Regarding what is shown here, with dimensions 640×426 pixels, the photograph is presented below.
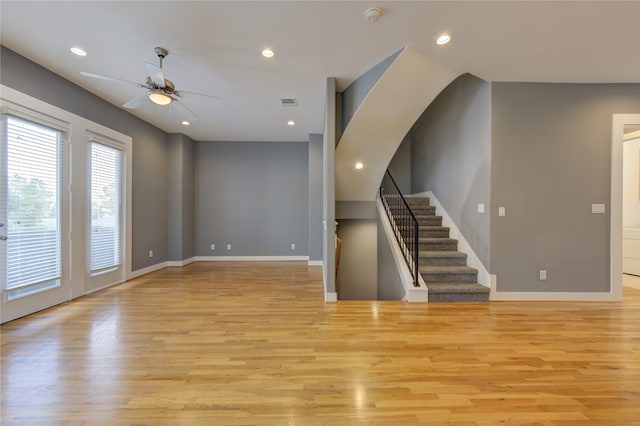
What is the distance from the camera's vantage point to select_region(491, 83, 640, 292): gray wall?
145 inches

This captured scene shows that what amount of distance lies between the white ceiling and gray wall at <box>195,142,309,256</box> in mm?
2917

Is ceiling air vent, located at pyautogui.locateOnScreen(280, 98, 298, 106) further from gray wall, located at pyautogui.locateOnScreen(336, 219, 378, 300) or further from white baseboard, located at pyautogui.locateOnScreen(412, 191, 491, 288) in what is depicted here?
white baseboard, located at pyautogui.locateOnScreen(412, 191, 491, 288)

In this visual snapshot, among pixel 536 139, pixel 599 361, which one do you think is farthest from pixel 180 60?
pixel 599 361

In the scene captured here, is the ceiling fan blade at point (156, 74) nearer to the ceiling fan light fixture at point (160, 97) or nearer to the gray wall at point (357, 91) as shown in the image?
the ceiling fan light fixture at point (160, 97)

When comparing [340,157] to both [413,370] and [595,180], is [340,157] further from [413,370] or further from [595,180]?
[595,180]

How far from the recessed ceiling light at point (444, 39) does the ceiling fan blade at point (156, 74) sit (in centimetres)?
293

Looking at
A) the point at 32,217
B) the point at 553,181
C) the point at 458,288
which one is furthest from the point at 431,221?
the point at 32,217

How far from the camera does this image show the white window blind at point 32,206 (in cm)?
297

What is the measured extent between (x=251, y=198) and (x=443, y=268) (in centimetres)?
489

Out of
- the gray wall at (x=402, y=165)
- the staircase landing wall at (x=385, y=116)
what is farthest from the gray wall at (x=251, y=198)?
the gray wall at (x=402, y=165)

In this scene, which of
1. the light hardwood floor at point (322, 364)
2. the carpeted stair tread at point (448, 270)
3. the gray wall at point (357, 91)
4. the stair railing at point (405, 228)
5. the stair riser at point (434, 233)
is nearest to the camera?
the light hardwood floor at point (322, 364)

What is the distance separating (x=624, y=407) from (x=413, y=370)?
1312 mm

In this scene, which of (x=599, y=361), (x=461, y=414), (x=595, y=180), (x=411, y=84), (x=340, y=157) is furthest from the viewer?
(x=340, y=157)

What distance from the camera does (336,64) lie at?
3.28m
